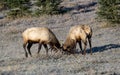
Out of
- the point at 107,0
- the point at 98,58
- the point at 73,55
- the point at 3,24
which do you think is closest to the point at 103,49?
the point at 73,55

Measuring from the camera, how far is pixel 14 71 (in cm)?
1550

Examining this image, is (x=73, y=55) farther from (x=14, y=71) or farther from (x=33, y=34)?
(x=14, y=71)

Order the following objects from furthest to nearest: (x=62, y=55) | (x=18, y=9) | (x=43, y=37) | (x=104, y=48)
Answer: (x=18, y=9)
(x=104, y=48)
(x=43, y=37)
(x=62, y=55)

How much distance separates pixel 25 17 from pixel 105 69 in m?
27.7

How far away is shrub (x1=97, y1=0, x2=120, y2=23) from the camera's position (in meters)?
32.2

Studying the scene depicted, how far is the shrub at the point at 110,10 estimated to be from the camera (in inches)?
1268

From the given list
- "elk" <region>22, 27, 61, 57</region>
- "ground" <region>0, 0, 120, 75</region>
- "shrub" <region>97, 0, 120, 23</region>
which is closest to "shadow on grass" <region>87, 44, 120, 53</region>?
"ground" <region>0, 0, 120, 75</region>

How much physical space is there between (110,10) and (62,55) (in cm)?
1311

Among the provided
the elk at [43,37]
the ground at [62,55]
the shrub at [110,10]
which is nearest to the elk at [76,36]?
the elk at [43,37]

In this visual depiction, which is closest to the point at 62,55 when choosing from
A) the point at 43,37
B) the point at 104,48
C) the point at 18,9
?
the point at 43,37

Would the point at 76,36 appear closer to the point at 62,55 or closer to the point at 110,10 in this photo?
the point at 62,55

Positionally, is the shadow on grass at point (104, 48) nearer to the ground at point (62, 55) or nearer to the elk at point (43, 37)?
the ground at point (62, 55)

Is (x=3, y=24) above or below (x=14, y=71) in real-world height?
below

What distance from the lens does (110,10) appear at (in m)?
32.5
